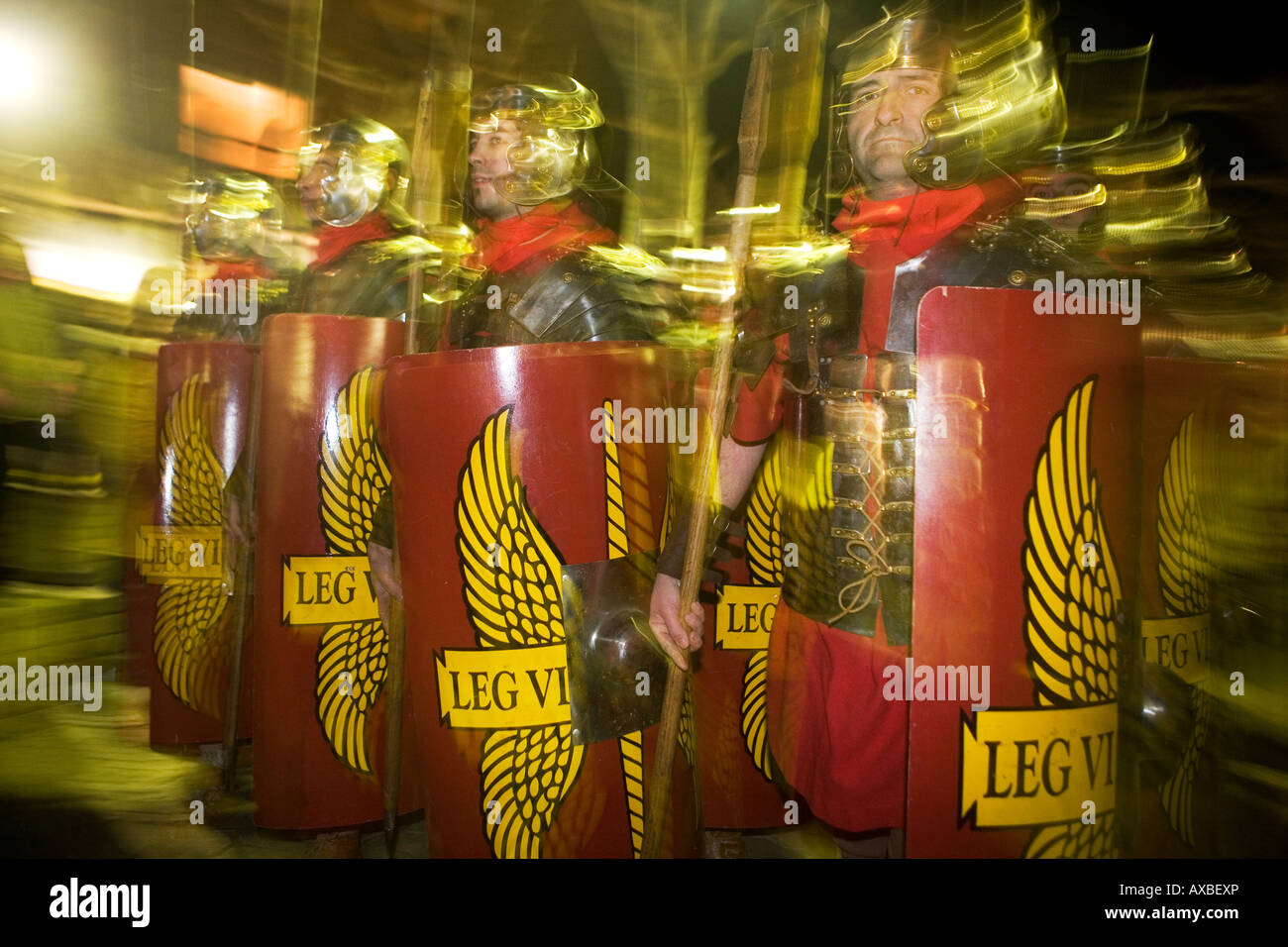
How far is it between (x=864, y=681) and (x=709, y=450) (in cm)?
45

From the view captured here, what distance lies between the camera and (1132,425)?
3.91 feet

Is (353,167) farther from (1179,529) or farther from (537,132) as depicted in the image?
(1179,529)

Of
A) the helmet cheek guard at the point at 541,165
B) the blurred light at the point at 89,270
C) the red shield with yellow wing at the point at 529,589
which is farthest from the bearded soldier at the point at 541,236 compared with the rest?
the blurred light at the point at 89,270

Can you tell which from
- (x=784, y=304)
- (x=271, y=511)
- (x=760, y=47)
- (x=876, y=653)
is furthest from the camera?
(x=271, y=511)

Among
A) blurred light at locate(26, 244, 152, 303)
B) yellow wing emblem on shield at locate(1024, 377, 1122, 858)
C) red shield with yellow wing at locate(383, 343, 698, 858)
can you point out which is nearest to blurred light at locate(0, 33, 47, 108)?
blurred light at locate(26, 244, 152, 303)

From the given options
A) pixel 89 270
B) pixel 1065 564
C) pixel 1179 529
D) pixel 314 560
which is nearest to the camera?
pixel 1065 564

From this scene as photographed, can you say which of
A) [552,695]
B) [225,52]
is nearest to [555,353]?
[552,695]

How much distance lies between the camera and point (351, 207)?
2.22m

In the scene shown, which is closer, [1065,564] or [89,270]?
[1065,564]

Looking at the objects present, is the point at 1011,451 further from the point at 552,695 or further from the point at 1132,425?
the point at 552,695

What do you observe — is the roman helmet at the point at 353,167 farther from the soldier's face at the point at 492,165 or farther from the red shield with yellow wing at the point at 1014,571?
the red shield with yellow wing at the point at 1014,571

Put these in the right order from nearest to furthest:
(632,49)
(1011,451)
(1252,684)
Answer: (1011,451) → (632,49) → (1252,684)

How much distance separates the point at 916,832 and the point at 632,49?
186cm

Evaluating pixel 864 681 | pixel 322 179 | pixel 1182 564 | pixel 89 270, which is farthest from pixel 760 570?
pixel 89 270
